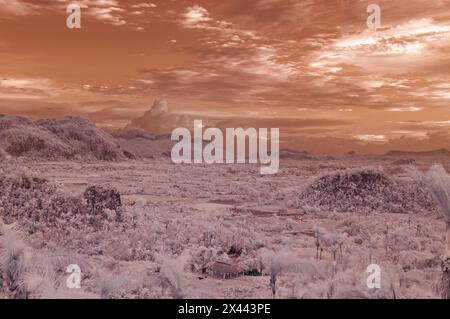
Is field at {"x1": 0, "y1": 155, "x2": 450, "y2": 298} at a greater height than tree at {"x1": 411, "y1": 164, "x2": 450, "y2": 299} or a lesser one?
lesser

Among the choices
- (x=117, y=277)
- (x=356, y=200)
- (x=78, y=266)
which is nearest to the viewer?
(x=117, y=277)

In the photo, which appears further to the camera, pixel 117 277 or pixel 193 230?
pixel 193 230

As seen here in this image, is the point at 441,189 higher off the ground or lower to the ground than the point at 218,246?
higher

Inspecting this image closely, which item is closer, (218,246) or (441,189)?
(441,189)

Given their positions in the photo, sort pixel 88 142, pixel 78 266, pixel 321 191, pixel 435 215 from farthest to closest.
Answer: pixel 88 142, pixel 321 191, pixel 435 215, pixel 78 266

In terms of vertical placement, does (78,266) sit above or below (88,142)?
below

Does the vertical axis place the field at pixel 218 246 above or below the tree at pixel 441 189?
below

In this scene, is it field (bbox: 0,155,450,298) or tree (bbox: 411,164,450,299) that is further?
field (bbox: 0,155,450,298)

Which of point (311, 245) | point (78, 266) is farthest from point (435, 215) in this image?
point (78, 266)

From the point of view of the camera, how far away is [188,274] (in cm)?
893

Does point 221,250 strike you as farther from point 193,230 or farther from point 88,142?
point 88,142

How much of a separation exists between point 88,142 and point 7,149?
49.5 feet

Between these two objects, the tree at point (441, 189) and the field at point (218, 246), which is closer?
the tree at point (441, 189)
